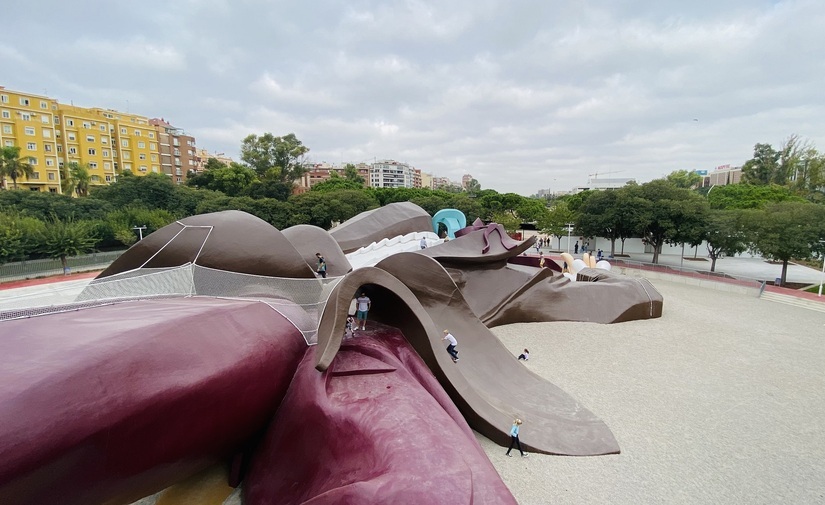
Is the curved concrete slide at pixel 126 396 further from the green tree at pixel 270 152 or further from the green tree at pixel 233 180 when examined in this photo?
the green tree at pixel 270 152

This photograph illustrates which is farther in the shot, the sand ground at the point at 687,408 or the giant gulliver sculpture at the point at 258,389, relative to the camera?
the sand ground at the point at 687,408

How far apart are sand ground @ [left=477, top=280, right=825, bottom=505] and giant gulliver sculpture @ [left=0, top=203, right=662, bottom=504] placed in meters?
0.82

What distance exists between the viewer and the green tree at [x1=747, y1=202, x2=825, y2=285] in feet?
77.5

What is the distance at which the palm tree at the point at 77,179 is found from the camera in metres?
48.1

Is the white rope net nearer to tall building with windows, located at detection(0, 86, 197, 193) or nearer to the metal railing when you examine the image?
the metal railing

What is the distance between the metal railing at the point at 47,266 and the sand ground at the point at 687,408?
28.3m

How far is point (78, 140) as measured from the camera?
2095 inches

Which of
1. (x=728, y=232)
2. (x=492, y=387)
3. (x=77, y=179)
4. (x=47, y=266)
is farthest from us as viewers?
(x=77, y=179)

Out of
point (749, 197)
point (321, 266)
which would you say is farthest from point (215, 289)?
point (749, 197)

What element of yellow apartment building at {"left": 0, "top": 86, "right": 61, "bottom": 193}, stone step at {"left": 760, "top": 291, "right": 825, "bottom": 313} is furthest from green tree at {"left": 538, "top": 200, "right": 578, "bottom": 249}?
yellow apartment building at {"left": 0, "top": 86, "right": 61, "bottom": 193}

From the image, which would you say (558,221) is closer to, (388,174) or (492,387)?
(492,387)

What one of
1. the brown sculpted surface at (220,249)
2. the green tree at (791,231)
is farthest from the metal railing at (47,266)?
the green tree at (791,231)

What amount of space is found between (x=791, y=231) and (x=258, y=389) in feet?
98.7

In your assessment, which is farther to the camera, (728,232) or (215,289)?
(728,232)
